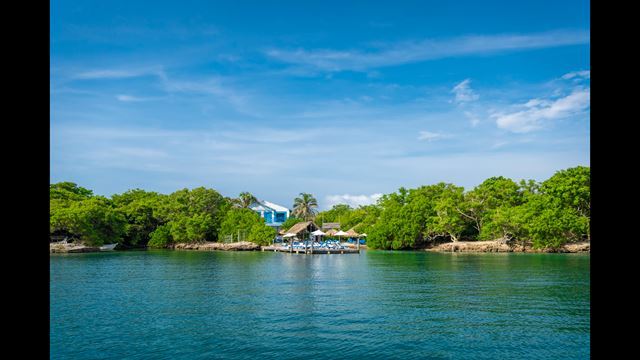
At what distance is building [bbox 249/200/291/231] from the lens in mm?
87219

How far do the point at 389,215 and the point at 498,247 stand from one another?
15135mm

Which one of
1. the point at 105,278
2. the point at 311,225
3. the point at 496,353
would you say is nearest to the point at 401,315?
the point at 496,353

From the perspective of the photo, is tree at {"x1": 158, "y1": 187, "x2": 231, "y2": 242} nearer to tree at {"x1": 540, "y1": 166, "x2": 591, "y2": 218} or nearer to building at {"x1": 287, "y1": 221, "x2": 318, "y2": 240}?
building at {"x1": 287, "y1": 221, "x2": 318, "y2": 240}

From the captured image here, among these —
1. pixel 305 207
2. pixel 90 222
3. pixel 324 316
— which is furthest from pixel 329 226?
pixel 324 316

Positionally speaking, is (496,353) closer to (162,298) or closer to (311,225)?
(162,298)

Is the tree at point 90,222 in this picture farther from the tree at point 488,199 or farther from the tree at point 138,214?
the tree at point 488,199

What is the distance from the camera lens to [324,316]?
17562mm

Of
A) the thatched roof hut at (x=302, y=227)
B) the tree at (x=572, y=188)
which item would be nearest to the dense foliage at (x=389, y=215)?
the tree at (x=572, y=188)

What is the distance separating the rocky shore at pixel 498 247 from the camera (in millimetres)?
50375

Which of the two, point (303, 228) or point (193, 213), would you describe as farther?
point (193, 213)

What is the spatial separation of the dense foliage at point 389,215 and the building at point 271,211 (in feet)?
11.9

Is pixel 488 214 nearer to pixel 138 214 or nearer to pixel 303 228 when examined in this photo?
pixel 303 228
